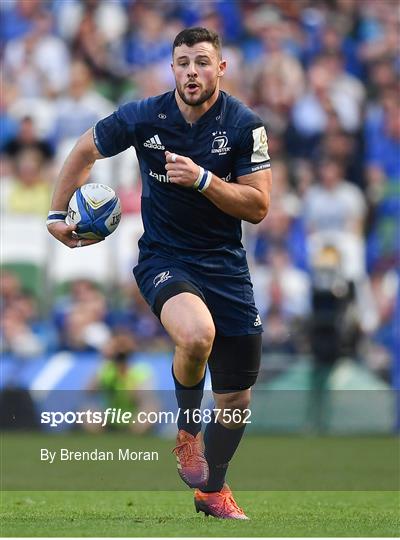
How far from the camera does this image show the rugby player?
7.24 metres

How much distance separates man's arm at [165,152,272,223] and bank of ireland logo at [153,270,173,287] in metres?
0.49

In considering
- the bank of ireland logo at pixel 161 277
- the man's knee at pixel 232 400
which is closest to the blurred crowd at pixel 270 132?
the man's knee at pixel 232 400

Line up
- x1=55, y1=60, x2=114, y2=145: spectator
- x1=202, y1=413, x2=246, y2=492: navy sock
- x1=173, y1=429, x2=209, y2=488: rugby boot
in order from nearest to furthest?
x1=173, y1=429, x2=209, y2=488: rugby boot < x1=202, y1=413, x2=246, y2=492: navy sock < x1=55, y1=60, x2=114, y2=145: spectator

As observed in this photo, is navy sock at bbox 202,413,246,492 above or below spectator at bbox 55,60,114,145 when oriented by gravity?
below

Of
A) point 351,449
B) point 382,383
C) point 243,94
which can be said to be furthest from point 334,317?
point 243,94

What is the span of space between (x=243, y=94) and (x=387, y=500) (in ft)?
31.8

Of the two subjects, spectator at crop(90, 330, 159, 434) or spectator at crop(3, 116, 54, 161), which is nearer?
spectator at crop(90, 330, 159, 434)

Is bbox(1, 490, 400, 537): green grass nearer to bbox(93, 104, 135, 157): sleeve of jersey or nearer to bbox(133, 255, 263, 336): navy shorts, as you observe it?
bbox(133, 255, 263, 336): navy shorts

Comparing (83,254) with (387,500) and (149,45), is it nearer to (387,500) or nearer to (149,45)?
(149,45)

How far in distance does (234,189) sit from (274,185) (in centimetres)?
967

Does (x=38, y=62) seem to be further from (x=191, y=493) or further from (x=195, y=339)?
(x=195, y=339)

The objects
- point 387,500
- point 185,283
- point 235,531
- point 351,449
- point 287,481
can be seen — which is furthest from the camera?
point 351,449

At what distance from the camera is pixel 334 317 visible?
1552cm

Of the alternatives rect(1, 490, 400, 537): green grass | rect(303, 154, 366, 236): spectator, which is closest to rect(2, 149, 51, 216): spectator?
rect(303, 154, 366, 236): spectator
